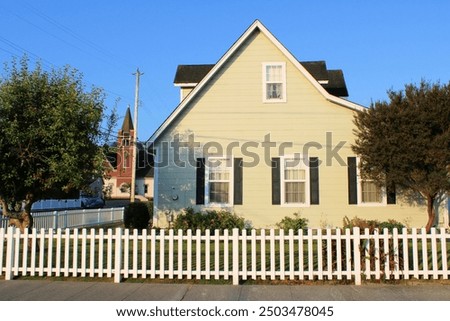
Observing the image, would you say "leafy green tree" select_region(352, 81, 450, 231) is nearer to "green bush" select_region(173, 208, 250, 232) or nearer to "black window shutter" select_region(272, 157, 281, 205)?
"black window shutter" select_region(272, 157, 281, 205)

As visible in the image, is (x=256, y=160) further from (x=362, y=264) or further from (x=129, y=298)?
(x=129, y=298)

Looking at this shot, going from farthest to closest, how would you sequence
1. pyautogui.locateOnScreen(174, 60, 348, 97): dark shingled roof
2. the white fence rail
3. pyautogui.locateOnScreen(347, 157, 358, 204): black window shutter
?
1. pyautogui.locateOnScreen(174, 60, 348, 97): dark shingled roof
2. the white fence rail
3. pyautogui.locateOnScreen(347, 157, 358, 204): black window shutter

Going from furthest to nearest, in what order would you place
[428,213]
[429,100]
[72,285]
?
[428,213]
[429,100]
[72,285]

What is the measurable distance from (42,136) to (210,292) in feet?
22.2

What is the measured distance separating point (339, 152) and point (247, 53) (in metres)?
5.11

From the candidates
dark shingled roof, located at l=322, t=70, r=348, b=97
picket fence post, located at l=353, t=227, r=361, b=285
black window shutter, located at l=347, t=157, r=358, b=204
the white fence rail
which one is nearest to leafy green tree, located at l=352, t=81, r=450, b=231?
black window shutter, located at l=347, t=157, r=358, b=204

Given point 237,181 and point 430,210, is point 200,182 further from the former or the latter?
point 430,210

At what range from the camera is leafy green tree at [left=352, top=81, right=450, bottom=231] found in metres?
13.6

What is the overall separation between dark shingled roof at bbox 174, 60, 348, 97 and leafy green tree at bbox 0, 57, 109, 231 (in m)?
8.62

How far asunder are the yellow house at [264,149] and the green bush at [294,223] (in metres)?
0.19

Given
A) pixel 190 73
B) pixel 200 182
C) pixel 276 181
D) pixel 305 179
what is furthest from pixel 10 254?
pixel 190 73

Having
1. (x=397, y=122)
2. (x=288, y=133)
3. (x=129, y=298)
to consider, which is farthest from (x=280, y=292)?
(x=288, y=133)

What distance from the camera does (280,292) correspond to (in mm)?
7719

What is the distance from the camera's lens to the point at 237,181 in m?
16.5
